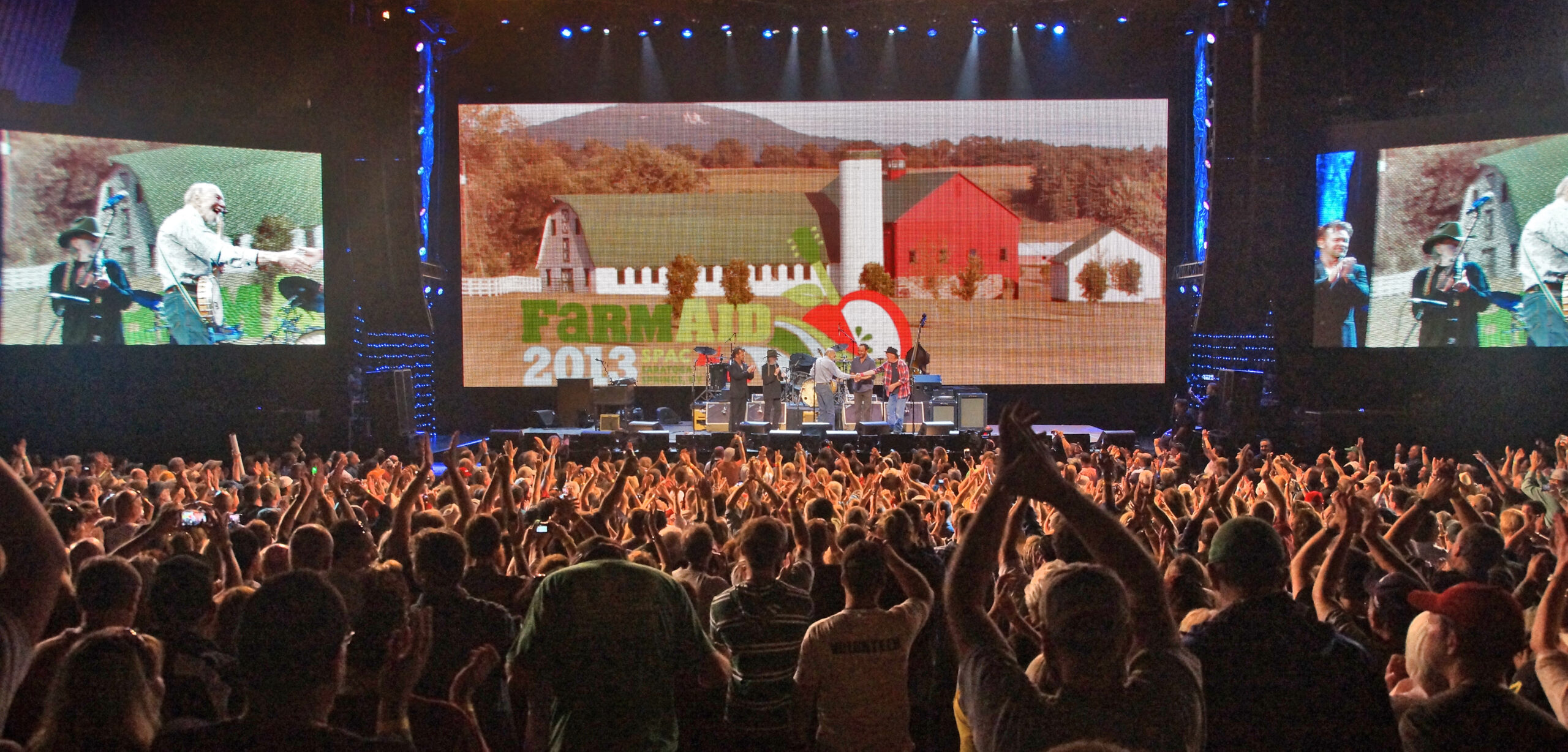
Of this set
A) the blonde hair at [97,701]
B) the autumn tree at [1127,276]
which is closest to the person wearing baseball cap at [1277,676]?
the blonde hair at [97,701]

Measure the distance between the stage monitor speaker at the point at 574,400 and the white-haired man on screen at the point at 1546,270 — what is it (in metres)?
11.8

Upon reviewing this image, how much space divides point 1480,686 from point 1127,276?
15.2 m

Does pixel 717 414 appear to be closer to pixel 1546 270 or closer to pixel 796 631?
pixel 1546 270

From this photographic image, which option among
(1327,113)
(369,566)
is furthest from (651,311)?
(369,566)

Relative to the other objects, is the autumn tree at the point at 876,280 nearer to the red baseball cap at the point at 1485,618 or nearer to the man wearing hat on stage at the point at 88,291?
the man wearing hat on stage at the point at 88,291

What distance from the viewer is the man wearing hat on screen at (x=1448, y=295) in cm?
1382

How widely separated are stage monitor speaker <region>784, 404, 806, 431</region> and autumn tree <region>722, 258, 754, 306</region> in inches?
86.4

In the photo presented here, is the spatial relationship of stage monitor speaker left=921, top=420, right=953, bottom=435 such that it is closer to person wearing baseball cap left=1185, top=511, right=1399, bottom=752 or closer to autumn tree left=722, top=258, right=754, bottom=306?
autumn tree left=722, top=258, right=754, bottom=306

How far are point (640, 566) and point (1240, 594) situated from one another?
4.19 ft

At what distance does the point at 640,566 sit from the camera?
2557mm

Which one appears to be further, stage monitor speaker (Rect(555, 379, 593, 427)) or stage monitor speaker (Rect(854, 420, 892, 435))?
stage monitor speaker (Rect(555, 379, 593, 427))

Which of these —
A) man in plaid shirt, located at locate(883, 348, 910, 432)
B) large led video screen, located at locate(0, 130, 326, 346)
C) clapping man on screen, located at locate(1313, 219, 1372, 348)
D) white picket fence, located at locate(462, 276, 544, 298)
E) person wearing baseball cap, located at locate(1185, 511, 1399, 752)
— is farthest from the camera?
white picket fence, located at locate(462, 276, 544, 298)

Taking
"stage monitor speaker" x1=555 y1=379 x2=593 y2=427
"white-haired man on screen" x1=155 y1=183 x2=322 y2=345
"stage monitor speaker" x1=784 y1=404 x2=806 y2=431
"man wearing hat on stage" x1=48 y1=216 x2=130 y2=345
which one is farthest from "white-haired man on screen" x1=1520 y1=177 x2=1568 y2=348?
"man wearing hat on stage" x1=48 y1=216 x2=130 y2=345

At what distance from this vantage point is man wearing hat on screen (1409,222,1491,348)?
13820 millimetres
